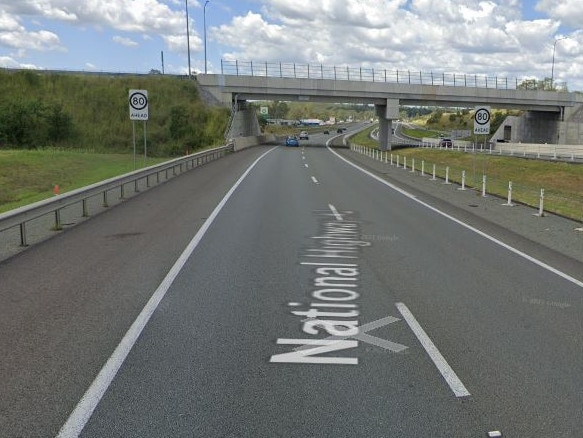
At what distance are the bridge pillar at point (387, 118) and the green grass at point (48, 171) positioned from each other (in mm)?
34367

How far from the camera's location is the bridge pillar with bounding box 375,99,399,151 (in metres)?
66.0

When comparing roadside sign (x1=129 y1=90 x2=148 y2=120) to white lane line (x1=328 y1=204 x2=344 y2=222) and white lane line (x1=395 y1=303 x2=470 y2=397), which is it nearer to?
white lane line (x1=328 y1=204 x2=344 y2=222)

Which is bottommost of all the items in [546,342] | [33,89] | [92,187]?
[546,342]

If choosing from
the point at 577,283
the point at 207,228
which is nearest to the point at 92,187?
the point at 207,228

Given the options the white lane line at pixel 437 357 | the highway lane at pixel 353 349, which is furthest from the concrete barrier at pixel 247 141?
the white lane line at pixel 437 357

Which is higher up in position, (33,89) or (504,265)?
(33,89)

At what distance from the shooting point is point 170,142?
197 ft

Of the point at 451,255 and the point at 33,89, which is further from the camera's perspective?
the point at 33,89

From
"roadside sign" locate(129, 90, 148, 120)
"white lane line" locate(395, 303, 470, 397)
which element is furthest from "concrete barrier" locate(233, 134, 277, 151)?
"white lane line" locate(395, 303, 470, 397)

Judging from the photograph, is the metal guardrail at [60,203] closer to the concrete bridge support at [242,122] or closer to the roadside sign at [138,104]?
the roadside sign at [138,104]

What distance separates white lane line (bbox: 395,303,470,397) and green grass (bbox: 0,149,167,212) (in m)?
20.8

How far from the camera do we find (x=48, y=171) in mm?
34062

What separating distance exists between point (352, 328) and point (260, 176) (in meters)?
21.7

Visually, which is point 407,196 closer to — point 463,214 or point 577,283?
point 463,214
